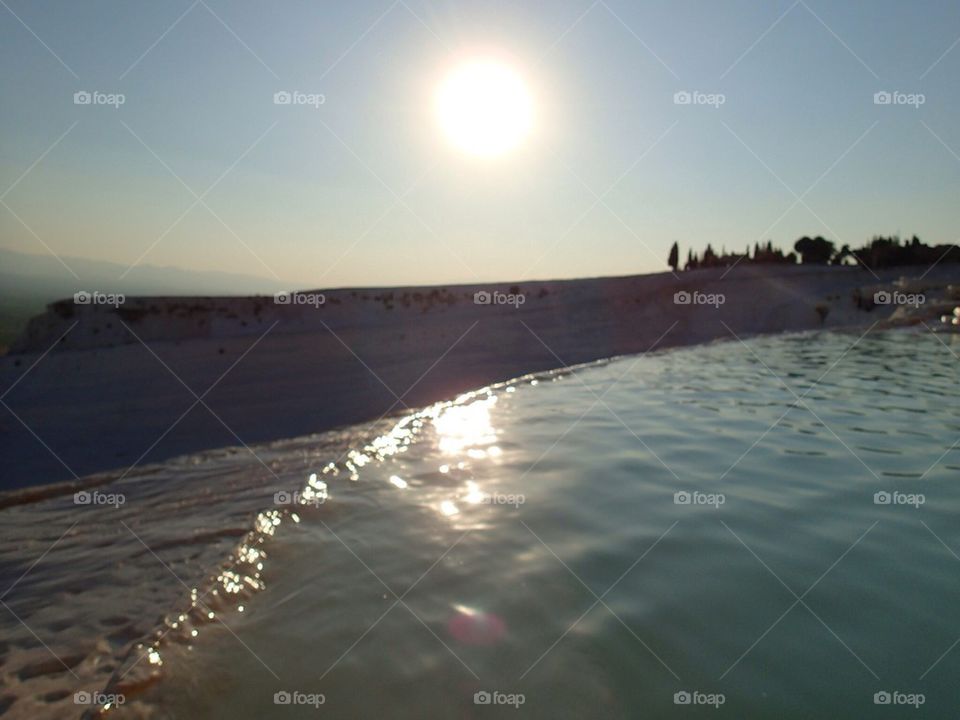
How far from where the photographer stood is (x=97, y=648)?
294cm

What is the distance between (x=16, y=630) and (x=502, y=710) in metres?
→ 2.50

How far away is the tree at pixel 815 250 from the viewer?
26.8 meters

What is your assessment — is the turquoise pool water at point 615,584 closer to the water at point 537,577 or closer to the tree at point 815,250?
the water at point 537,577

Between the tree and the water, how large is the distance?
23.5 meters

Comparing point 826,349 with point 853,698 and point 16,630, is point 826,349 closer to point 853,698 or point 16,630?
point 853,698

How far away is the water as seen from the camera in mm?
2574

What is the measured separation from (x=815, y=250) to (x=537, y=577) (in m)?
28.3

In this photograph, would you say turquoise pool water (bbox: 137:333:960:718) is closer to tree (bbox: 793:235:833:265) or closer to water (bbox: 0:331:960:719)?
water (bbox: 0:331:960:719)

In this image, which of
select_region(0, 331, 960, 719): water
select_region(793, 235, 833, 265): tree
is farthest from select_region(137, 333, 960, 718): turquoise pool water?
select_region(793, 235, 833, 265): tree

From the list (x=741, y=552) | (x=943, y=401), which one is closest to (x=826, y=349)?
(x=943, y=401)

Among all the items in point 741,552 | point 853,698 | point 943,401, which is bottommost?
point 853,698

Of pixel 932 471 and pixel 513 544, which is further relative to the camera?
pixel 932 471

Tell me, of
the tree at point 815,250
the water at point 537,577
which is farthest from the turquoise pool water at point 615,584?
the tree at point 815,250

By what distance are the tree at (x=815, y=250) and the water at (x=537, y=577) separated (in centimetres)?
2347
